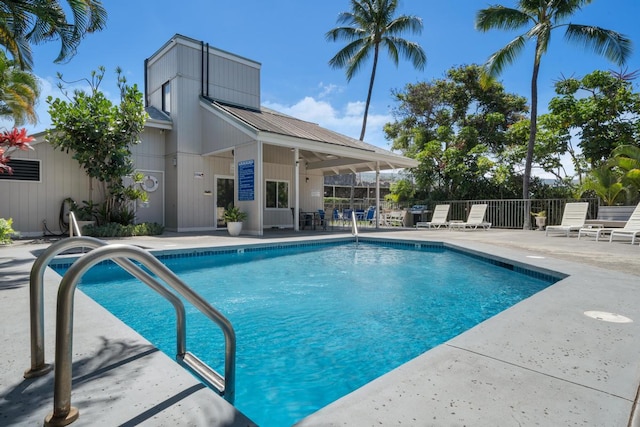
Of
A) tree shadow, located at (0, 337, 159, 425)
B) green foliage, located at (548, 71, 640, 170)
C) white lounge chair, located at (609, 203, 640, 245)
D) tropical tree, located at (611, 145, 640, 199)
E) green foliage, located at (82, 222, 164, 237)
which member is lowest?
tree shadow, located at (0, 337, 159, 425)

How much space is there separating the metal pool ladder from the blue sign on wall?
28.5 feet

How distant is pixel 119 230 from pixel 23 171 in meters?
3.26

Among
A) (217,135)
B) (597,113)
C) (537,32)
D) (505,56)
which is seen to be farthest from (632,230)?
(217,135)

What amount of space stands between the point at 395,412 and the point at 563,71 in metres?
18.9

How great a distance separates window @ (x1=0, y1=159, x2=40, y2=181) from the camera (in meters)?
9.87

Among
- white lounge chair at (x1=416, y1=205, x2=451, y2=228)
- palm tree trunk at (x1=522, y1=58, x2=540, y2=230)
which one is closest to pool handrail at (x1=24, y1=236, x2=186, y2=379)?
white lounge chair at (x1=416, y1=205, x2=451, y2=228)

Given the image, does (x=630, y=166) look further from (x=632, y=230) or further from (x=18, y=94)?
(x=18, y=94)

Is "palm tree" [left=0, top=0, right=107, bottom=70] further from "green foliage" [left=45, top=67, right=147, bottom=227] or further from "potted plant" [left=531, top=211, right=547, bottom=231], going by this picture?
"potted plant" [left=531, top=211, right=547, bottom=231]

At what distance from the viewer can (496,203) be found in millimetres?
16234

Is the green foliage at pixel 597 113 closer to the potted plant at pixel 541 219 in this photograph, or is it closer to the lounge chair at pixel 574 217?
the potted plant at pixel 541 219

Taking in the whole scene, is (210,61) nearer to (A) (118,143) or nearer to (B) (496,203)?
(A) (118,143)

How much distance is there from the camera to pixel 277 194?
594 inches

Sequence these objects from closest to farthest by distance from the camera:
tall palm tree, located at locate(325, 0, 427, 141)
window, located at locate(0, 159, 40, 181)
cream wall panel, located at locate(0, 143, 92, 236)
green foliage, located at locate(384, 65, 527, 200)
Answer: window, located at locate(0, 159, 40, 181), cream wall panel, located at locate(0, 143, 92, 236), green foliage, located at locate(384, 65, 527, 200), tall palm tree, located at locate(325, 0, 427, 141)

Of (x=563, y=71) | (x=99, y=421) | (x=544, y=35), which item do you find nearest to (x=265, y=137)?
(x=99, y=421)
